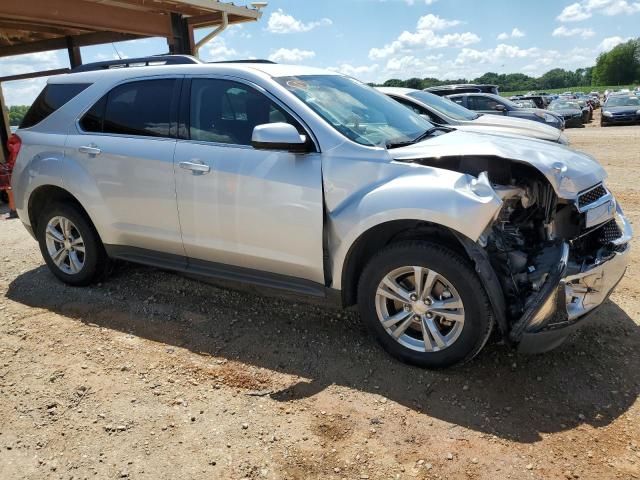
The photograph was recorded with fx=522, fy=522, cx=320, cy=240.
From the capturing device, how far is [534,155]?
3143 mm

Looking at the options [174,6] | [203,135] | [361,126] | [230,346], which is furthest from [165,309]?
[174,6]

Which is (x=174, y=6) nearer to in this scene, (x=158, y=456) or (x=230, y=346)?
(x=230, y=346)

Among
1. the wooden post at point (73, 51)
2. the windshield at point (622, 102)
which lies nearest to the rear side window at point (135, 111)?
the wooden post at point (73, 51)

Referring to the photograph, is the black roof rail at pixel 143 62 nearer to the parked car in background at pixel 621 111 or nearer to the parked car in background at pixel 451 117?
the parked car in background at pixel 451 117

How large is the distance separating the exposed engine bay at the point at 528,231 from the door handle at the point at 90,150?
267 centimetres

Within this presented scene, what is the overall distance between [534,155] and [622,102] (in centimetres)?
2595

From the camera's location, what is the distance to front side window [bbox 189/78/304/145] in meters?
3.62

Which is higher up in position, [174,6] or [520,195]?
[174,6]

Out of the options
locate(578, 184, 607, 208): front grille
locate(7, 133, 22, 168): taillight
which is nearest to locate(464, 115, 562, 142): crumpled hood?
locate(578, 184, 607, 208): front grille

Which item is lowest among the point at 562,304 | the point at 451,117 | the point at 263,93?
the point at 562,304

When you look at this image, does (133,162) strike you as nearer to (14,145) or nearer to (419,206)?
(14,145)

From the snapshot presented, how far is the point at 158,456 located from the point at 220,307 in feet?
5.79

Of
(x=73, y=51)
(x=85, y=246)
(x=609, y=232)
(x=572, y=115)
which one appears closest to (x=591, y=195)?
(x=609, y=232)

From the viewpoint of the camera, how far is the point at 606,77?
11575 cm
